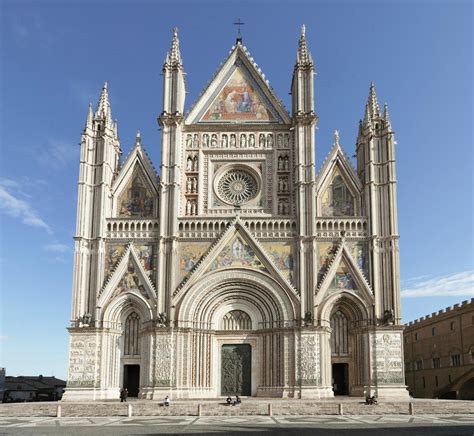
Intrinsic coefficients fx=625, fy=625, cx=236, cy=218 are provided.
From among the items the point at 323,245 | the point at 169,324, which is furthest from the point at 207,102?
the point at 169,324

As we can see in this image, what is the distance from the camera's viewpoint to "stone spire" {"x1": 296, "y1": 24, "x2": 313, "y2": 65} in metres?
40.8

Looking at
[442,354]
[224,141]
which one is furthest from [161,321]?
[442,354]

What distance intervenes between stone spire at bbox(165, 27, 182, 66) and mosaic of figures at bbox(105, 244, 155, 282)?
40.7 ft

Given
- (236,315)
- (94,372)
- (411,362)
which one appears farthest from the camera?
(411,362)

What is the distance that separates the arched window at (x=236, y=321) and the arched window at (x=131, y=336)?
17.2ft

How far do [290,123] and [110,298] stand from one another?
51.6 ft

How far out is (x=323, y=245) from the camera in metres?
37.6

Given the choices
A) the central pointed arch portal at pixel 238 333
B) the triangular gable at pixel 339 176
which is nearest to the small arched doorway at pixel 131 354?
the central pointed arch portal at pixel 238 333

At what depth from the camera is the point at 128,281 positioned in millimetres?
37219

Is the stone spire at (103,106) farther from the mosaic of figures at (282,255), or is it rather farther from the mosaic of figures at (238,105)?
the mosaic of figures at (282,255)

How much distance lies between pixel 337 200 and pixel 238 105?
9.06m

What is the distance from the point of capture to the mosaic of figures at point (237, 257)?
122 ft

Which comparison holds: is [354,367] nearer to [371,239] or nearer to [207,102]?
[371,239]

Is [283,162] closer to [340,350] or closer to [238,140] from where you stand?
[238,140]
